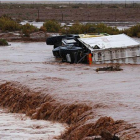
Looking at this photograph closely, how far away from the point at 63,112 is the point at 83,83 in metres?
4.46

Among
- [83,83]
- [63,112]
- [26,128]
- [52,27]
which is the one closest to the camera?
[26,128]

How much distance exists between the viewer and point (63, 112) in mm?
13508

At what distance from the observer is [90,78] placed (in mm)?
19281

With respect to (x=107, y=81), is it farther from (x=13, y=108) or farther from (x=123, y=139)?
(x=123, y=139)

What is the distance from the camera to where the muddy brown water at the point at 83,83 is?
12.7 meters

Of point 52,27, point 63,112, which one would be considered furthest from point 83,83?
point 52,27

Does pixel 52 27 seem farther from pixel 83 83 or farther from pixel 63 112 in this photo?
pixel 63 112

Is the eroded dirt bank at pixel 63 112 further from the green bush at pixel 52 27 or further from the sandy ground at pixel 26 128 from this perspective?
the green bush at pixel 52 27

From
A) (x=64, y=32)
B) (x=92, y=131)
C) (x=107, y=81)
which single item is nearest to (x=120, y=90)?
(x=107, y=81)

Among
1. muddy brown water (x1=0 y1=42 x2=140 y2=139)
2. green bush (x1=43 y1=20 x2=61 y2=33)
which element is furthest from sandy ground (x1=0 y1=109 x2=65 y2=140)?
green bush (x1=43 y1=20 x2=61 y2=33)

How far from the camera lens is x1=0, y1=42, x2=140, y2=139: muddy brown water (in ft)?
41.7

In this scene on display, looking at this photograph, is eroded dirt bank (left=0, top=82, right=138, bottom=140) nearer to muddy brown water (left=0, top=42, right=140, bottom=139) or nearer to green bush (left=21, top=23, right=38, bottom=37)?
muddy brown water (left=0, top=42, right=140, bottom=139)

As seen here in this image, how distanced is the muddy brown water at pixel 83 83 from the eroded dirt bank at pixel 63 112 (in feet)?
0.49

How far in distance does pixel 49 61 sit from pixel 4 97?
9.32 m
